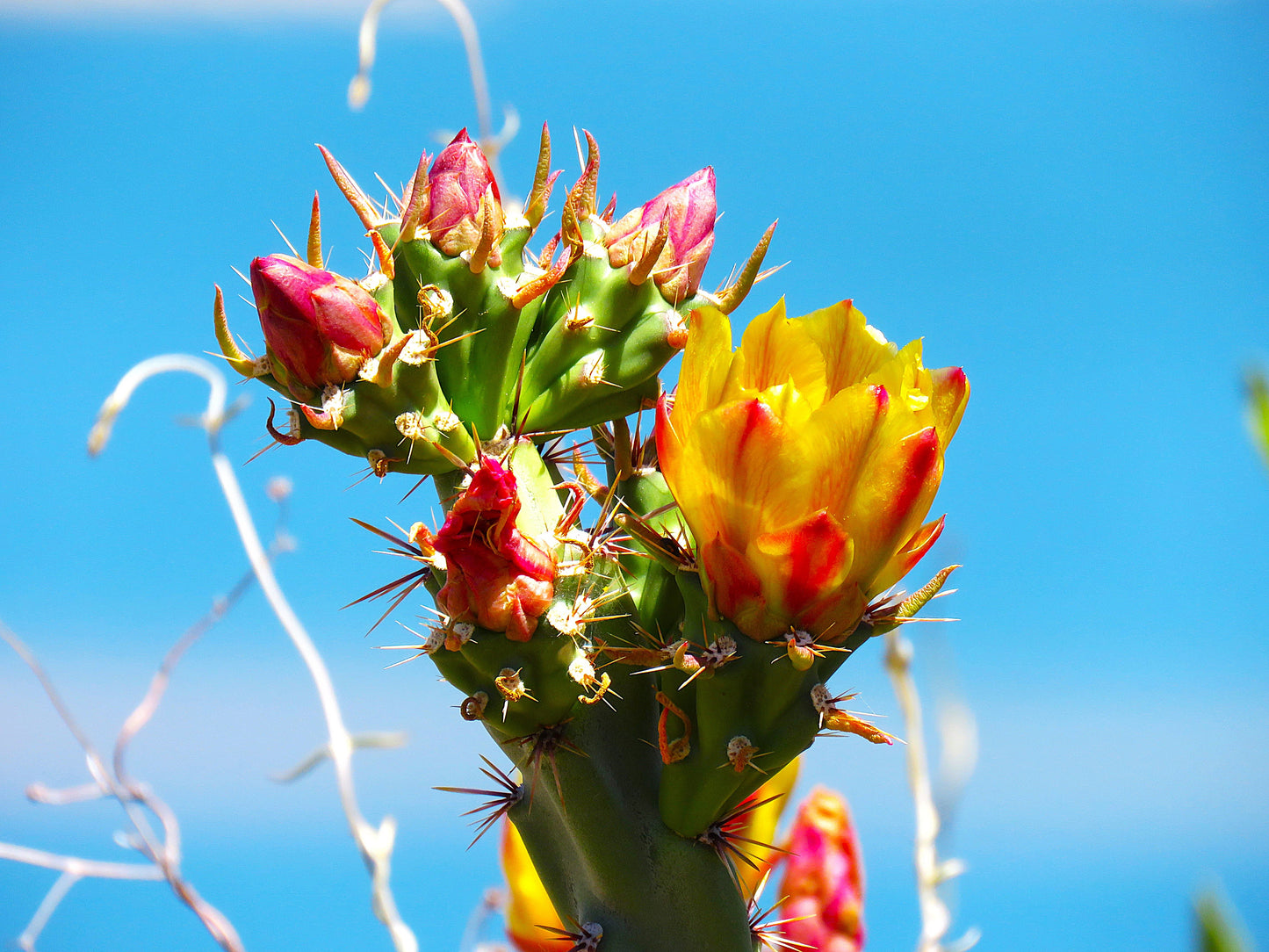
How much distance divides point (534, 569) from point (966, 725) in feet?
2.93

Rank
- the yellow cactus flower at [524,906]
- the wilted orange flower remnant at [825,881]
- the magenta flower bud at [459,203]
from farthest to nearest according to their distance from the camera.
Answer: the wilted orange flower remnant at [825,881] < the yellow cactus flower at [524,906] < the magenta flower bud at [459,203]

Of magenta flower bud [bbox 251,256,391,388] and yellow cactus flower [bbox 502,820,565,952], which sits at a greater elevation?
magenta flower bud [bbox 251,256,391,388]

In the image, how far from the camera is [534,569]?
0.66 m

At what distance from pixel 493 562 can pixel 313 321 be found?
0.19 m

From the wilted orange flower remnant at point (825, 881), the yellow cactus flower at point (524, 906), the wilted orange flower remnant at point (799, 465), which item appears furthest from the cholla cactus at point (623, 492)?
the wilted orange flower remnant at point (825, 881)

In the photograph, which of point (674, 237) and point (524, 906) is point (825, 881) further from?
point (674, 237)

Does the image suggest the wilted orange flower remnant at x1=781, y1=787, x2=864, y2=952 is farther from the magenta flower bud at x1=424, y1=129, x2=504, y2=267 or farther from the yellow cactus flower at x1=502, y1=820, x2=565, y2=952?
the magenta flower bud at x1=424, y1=129, x2=504, y2=267

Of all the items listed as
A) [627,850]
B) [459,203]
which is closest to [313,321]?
[459,203]

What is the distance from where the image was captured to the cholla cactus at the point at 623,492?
0.65 metres

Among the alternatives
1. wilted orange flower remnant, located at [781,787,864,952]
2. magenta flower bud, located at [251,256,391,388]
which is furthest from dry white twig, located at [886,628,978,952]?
magenta flower bud, located at [251,256,391,388]

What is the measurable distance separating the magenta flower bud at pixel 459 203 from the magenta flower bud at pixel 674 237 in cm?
9

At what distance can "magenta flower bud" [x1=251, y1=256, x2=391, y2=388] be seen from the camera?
2.15 feet

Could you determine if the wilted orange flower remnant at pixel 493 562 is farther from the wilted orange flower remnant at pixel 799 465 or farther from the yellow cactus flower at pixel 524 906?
the yellow cactus flower at pixel 524 906

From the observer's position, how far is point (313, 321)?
0.66m
